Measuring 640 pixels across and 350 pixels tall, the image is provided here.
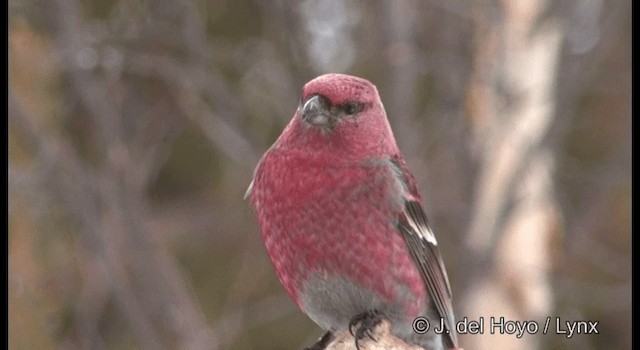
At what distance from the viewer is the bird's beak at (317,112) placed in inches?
149

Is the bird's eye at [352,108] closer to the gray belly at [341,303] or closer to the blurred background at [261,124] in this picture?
the gray belly at [341,303]

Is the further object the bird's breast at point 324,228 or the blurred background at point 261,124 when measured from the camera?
the blurred background at point 261,124

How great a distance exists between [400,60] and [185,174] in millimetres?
3285

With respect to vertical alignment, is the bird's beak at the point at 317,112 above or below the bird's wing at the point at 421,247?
above

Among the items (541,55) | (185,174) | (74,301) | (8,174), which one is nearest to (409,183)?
(8,174)

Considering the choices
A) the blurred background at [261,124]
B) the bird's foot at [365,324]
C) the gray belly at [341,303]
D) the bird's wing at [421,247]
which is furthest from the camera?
the blurred background at [261,124]

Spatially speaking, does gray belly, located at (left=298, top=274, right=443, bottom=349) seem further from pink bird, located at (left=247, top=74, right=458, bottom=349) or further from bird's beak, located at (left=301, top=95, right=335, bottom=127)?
bird's beak, located at (left=301, top=95, right=335, bottom=127)

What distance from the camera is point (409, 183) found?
13.5ft

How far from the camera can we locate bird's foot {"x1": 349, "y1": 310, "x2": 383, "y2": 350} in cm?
371

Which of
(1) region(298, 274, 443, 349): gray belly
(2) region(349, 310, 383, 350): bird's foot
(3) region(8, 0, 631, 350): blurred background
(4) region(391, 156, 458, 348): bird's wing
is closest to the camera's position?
(2) region(349, 310, 383, 350): bird's foot

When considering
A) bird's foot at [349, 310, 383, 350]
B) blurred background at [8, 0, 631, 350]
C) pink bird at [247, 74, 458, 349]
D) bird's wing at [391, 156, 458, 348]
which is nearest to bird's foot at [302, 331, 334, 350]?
pink bird at [247, 74, 458, 349]

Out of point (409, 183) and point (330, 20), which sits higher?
point (330, 20)

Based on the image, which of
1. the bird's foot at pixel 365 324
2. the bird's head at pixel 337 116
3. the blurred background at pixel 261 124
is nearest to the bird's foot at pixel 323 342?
the bird's foot at pixel 365 324
